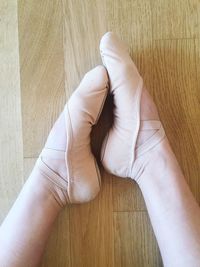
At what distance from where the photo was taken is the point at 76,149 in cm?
66

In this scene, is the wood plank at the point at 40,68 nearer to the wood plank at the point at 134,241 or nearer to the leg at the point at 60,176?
the leg at the point at 60,176

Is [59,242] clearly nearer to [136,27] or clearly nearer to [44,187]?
[44,187]

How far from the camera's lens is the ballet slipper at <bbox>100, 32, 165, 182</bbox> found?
660 millimetres

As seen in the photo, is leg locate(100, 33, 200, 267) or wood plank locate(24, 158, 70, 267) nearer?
leg locate(100, 33, 200, 267)

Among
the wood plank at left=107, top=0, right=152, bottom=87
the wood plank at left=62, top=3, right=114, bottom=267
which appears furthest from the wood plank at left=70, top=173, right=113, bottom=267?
the wood plank at left=107, top=0, right=152, bottom=87

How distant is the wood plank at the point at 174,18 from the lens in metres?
0.73

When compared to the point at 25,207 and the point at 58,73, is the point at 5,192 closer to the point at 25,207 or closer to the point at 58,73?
the point at 25,207

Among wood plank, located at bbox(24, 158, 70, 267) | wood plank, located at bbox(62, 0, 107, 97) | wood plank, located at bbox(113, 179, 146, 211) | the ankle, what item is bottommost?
wood plank, located at bbox(24, 158, 70, 267)

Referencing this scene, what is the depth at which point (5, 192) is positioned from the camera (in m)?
0.75

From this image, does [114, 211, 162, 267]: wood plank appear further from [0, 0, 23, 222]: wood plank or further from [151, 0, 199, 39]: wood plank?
[151, 0, 199, 39]: wood plank

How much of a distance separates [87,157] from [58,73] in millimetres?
215

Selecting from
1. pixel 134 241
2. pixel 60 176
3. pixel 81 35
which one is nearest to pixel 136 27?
pixel 81 35

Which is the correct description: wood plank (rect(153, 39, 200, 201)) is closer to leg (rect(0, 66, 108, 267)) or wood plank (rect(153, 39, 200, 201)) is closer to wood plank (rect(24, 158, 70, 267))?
leg (rect(0, 66, 108, 267))

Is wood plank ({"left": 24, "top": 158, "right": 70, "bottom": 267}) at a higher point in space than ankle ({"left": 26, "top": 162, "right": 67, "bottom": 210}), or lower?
lower
